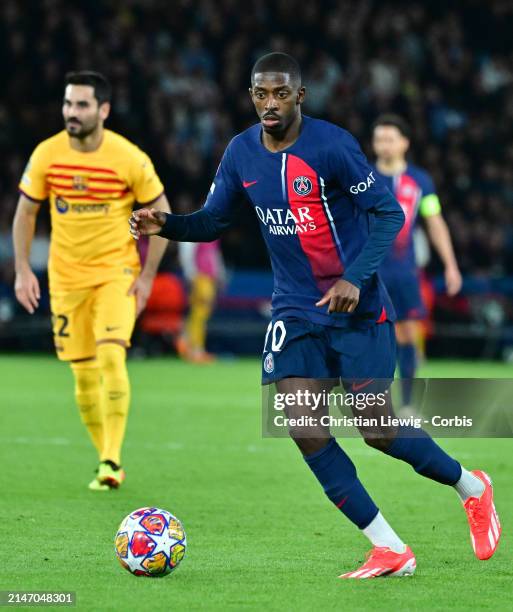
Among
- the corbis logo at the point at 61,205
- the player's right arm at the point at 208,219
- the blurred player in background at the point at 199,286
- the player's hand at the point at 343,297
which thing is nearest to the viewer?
the player's hand at the point at 343,297

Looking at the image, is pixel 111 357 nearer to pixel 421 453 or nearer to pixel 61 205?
pixel 61 205

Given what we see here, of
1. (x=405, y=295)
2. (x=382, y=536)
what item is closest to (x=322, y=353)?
(x=382, y=536)

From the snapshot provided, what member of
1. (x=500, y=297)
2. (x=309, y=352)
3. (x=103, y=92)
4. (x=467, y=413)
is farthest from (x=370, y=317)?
(x=500, y=297)

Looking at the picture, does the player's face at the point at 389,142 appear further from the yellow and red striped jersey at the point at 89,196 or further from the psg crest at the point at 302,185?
the psg crest at the point at 302,185

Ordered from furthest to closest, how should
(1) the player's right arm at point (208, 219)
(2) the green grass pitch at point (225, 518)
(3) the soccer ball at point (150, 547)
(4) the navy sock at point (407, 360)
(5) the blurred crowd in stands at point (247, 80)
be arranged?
1. (5) the blurred crowd in stands at point (247, 80)
2. (4) the navy sock at point (407, 360)
3. (1) the player's right arm at point (208, 219)
4. (3) the soccer ball at point (150, 547)
5. (2) the green grass pitch at point (225, 518)

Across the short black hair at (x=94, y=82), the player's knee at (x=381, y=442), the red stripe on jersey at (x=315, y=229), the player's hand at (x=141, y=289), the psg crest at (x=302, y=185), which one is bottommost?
the player's knee at (x=381, y=442)

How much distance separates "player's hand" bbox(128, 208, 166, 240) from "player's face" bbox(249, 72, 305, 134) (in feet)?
1.89

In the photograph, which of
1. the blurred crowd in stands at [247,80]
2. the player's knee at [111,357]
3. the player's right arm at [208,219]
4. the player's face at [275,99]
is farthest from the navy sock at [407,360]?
the blurred crowd in stands at [247,80]

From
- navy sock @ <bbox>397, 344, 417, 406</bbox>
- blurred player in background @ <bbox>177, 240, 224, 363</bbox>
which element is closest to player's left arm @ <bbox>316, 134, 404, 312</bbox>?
navy sock @ <bbox>397, 344, 417, 406</bbox>

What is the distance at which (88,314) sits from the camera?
26.1 ft

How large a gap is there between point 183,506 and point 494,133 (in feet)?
55.2

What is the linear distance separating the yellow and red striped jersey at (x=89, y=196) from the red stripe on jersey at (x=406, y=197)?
10.8 feet

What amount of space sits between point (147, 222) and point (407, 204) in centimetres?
552

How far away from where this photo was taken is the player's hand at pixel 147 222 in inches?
216
